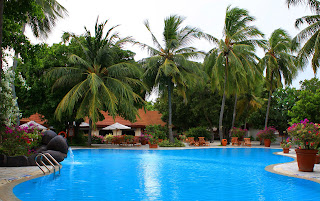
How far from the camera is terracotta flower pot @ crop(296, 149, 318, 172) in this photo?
10.3 m

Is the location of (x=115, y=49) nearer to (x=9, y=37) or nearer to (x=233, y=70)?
(x=233, y=70)

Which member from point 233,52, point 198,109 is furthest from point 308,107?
point 198,109

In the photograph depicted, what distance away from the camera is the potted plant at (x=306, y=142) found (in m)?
10.1

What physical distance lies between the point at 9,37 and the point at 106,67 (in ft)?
50.6

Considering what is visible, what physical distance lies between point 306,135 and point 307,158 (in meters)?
0.86

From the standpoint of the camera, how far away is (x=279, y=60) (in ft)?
92.5

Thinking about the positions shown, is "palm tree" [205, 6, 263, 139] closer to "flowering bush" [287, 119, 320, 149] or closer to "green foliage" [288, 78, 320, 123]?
"green foliage" [288, 78, 320, 123]

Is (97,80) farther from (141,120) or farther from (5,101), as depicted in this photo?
(141,120)

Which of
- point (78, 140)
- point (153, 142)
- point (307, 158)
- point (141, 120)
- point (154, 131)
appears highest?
point (141, 120)

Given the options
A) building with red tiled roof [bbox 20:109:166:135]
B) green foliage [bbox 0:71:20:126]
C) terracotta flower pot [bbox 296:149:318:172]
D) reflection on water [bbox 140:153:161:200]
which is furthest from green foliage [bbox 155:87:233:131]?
green foliage [bbox 0:71:20:126]

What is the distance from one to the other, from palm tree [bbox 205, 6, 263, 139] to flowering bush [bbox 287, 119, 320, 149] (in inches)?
592

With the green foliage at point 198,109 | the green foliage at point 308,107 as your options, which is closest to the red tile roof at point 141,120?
the green foliage at point 198,109

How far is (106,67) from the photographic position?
23.6 metres

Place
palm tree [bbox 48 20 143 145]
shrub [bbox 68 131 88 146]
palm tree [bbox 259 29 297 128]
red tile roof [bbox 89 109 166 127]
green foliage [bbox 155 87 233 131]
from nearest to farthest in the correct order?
palm tree [bbox 48 20 143 145] < shrub [bbox 68 131 88 146] < palm tree [bbox 259 29 297 128] < green foliage [bbox 155 87 233 131] < red tile roof [bbox 89 109 166 127]
